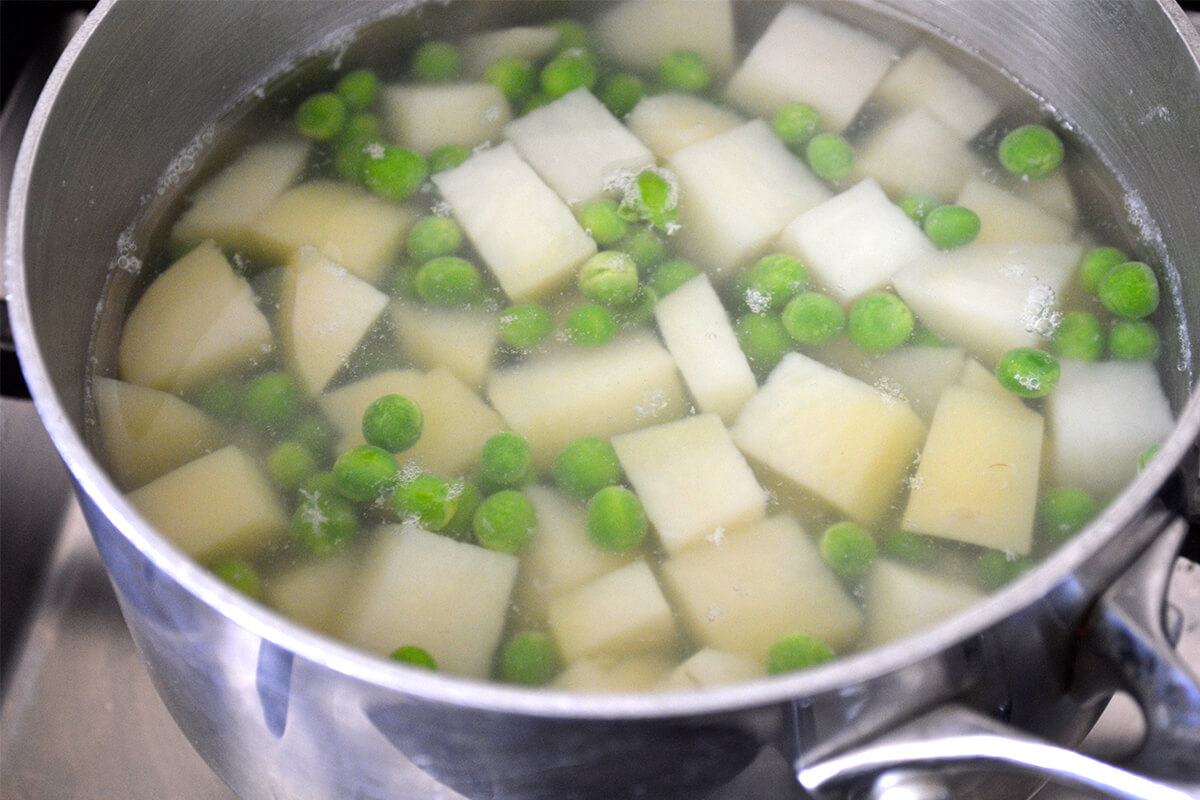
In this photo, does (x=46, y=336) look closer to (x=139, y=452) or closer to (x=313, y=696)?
(x=139, y=452)

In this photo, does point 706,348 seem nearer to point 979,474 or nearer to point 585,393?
point 585,393

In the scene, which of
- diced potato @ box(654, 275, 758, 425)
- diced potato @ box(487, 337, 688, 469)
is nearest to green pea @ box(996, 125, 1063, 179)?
diced potato @ box(654, 275, 758, 425)

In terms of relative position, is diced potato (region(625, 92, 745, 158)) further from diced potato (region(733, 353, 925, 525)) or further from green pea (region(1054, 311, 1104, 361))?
green pea (region(1054, 311, 1104, 361))

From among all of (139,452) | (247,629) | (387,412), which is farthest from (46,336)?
(247,629)

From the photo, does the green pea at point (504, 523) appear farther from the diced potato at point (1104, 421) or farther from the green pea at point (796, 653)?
the diced potato at point (1104, 421)

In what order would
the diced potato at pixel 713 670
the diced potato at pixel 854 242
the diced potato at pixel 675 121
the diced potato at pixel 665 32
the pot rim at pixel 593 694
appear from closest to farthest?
1. the pot rim at pixel 593 694
2. the diced potato at pixel 713 670
3. the diced potato at pixel 854 242
4. the diced potato at pixel 675 121
5. the diced potato at pixel 665 32

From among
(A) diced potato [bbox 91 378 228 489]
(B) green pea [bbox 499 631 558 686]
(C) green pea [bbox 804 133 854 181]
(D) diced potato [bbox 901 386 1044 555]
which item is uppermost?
(C) green pea [bbox 804 133 854 181]

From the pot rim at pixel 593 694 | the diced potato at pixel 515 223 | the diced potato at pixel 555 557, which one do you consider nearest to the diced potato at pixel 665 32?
the diced potato at pixel 515 223
